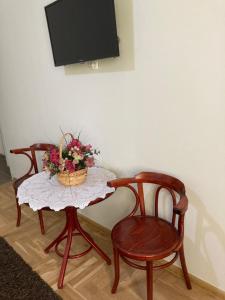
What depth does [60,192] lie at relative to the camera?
1.79 metres

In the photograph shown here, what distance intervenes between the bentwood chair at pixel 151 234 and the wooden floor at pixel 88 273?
0.09 meters

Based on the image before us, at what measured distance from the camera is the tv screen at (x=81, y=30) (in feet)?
5.60

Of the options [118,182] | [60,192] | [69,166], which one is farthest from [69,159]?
[118,182]

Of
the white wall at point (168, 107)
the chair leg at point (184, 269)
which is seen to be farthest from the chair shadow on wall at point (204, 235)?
the chair leg at point (184, 269)

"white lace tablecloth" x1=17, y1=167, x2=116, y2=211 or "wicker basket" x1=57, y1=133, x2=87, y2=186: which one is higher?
"wicker basket" x1=57, y1=133, x2=87, y2=186

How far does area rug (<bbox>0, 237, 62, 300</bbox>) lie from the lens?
5.85 feet

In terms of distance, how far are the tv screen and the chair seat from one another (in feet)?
3.66

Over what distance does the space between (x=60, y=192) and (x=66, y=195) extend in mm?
76

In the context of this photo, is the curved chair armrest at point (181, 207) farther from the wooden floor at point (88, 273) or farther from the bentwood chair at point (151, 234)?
the wooden floor at point (88, 273)

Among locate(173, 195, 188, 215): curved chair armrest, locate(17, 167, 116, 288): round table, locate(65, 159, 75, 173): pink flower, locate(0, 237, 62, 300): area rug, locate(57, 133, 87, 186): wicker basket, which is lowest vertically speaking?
locate(0, 237, 62, 300): area rug

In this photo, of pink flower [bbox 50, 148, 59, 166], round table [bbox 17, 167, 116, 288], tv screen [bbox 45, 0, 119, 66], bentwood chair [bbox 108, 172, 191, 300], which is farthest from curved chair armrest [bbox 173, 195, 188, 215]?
tv screen [bbox 45, 0, 119, 66]

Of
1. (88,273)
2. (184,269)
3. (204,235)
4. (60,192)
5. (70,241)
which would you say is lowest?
(88,273)

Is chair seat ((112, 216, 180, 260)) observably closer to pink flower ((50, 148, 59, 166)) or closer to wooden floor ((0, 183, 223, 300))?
wooden floor ((0, 183, 223, 300))

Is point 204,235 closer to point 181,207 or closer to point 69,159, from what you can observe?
point 181,207
